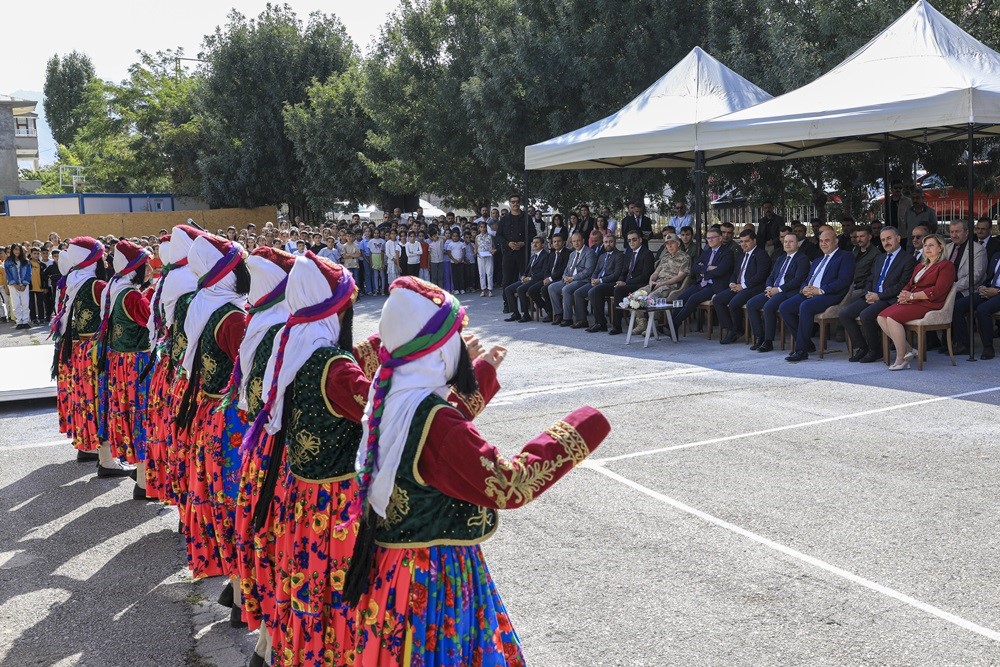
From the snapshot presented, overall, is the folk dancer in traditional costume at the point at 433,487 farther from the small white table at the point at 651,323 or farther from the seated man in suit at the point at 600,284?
the seated man in suit at the point at 600,284

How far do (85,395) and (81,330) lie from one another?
49 centimetres

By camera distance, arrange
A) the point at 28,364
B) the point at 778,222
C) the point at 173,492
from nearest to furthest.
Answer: the point at 173,492, the point at 28,364, the point at 778,222

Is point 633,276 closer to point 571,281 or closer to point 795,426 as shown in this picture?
point 571,281

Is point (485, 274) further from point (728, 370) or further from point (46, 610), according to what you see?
point (46, 610)

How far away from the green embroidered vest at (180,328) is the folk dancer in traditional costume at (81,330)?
216cm

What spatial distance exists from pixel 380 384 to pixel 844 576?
3021 mm

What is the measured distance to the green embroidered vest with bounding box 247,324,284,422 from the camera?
13.2 feet

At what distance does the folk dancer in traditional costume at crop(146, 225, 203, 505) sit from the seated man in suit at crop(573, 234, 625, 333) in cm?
882

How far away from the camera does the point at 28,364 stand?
1225 centimetres

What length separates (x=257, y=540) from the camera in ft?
12.8

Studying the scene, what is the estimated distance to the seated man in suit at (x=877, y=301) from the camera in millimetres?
10742

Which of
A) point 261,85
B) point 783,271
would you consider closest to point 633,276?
point 783,271

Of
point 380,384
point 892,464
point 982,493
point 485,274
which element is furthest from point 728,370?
point 485,274

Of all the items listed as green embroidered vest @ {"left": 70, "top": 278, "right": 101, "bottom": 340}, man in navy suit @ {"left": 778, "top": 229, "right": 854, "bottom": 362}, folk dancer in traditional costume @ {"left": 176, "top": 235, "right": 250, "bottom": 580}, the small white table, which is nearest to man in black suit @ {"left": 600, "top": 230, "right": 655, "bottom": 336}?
the small white table
